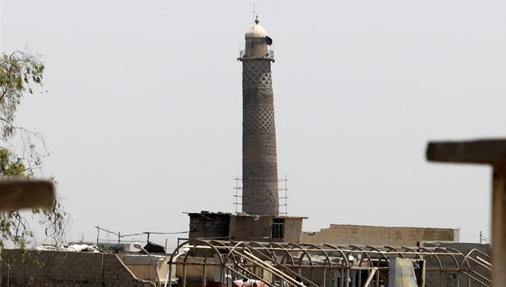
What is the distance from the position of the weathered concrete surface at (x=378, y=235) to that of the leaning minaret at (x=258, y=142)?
44.5 ft

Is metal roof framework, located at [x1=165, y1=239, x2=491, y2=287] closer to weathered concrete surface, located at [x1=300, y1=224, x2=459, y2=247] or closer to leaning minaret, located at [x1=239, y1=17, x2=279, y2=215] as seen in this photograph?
weathered concrete surface, located at [x1=300, y1=224, x2=459, y2=247]

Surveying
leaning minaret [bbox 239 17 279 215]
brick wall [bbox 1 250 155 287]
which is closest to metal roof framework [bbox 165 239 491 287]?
brick wall [bbox 1 250 155 287]

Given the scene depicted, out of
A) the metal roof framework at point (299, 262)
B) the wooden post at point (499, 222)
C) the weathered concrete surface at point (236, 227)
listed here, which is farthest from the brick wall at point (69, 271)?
the wooden post at point (499, 222)

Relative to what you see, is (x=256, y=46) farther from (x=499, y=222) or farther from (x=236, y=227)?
(x=499, y=222)

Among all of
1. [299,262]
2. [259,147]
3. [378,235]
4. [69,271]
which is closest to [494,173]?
[299,262]

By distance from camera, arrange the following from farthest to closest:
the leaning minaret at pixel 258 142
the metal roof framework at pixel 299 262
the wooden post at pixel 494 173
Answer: the leaning minaret at pixel 258 142
the metal roof framework at pixel 299 262
the wooden post at pixel 494 173

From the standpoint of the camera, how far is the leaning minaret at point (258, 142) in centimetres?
5691

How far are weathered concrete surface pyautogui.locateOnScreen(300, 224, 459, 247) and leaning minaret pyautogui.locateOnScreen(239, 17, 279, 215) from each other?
13567mm

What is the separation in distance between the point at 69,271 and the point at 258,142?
2820 cm

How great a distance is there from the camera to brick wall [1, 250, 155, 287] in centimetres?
2895

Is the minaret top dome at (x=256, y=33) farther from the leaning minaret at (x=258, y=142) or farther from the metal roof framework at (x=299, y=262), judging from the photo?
the metal roof framework at (x=299, y=262)

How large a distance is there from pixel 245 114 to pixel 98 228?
22.0 meters

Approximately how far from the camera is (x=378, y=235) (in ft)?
137

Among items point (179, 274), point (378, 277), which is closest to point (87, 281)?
point (179, 274)
